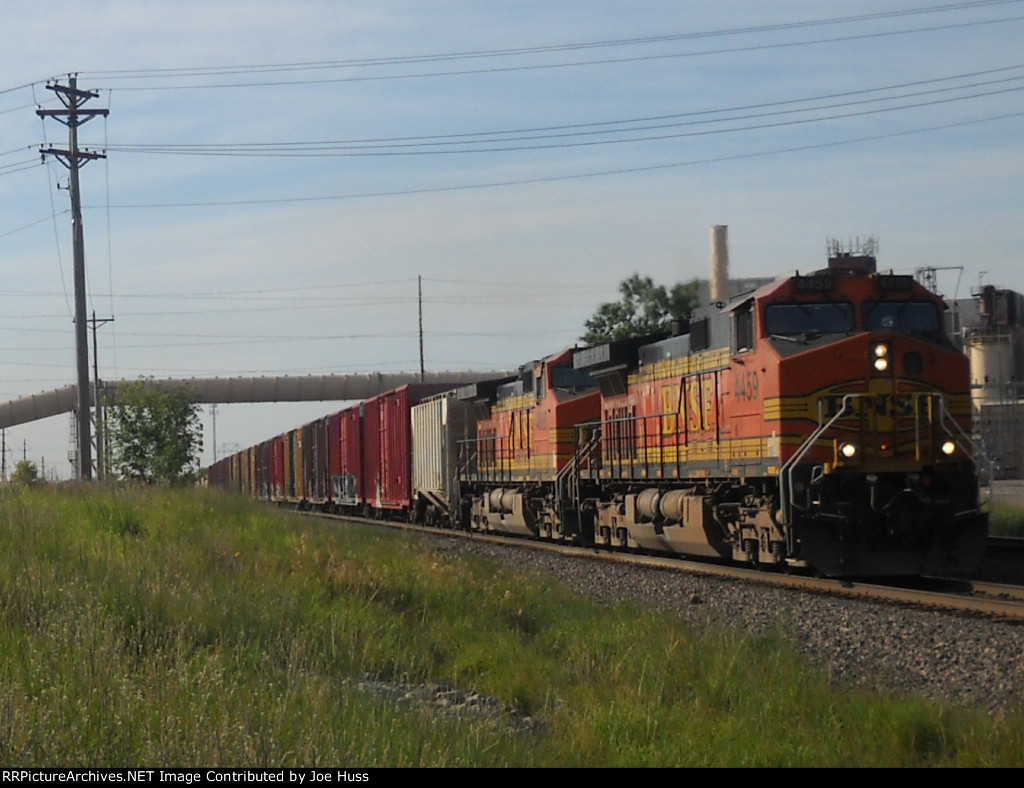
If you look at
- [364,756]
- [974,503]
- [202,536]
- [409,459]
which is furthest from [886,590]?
[409,459]

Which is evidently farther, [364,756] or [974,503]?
[974,503]

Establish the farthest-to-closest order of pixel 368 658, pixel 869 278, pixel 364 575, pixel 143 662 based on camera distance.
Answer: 1. pixel 869 278
2. pixel 364 575
3. pixel 368 658
4. pixel 143 662

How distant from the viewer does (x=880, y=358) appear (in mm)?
13961

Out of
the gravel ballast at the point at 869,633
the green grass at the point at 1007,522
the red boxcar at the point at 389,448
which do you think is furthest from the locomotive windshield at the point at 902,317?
the red boxcar at the point at 389,448

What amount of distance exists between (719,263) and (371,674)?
2092 inches

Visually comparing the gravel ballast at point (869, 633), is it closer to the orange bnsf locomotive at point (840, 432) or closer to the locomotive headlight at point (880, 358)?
the orange bnsf locomotive at point (840, 432)

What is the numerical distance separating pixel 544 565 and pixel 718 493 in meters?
2.93

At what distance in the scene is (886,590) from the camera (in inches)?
527

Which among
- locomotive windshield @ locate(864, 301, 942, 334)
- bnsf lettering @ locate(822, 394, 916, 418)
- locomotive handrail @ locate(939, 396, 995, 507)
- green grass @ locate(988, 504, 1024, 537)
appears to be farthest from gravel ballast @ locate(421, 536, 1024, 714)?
green grass @ locate(988, 504, 1024, 537)

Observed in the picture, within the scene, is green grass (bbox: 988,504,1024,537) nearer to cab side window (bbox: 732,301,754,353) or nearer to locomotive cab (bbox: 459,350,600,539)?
locomotive cab (bbox: 459,350,600,539)

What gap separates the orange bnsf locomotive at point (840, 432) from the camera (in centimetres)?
1373

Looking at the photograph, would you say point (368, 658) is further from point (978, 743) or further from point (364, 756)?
point (978, 743)

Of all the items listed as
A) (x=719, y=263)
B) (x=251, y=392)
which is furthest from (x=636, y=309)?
(x=251, y=392)

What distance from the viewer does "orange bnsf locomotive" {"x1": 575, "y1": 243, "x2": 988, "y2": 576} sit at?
13734mm
